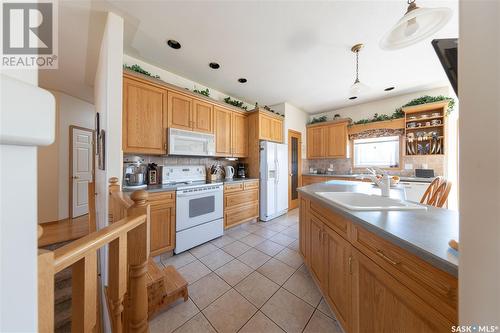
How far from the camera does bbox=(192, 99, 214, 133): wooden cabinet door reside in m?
2.67

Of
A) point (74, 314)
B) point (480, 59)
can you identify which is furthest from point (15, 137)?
point (480, 59)

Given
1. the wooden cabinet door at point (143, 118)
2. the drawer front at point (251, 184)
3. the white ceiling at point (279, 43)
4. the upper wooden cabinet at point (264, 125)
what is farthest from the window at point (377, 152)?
the wooden cabinet door at point (143, 118)

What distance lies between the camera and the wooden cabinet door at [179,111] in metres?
2.38

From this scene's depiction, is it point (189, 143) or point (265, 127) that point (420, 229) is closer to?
point (189, 143)

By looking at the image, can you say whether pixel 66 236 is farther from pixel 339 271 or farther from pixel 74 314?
pixel 339 271

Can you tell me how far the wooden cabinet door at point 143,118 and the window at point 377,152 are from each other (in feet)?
14.2

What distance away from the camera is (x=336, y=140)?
14.4 feet

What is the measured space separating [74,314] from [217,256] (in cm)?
180

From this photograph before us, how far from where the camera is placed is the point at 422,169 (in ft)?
11.3

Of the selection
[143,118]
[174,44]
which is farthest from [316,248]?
[174,44]

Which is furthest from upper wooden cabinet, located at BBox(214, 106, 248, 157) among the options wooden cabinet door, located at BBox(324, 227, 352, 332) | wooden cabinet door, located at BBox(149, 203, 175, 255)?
wooden cabinet door, located at BBox(324, 227, 352, 332)

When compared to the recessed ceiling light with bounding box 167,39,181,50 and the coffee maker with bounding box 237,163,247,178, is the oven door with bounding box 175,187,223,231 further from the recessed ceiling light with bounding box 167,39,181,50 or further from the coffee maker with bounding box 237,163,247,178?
the recessed ceiling light with bounding box 167,39,181,50

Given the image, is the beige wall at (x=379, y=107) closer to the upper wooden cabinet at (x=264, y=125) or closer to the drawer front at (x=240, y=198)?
the upper wooden cabinet at (x=264, y=125)

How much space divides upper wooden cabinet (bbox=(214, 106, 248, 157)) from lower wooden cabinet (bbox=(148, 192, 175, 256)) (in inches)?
48.0
